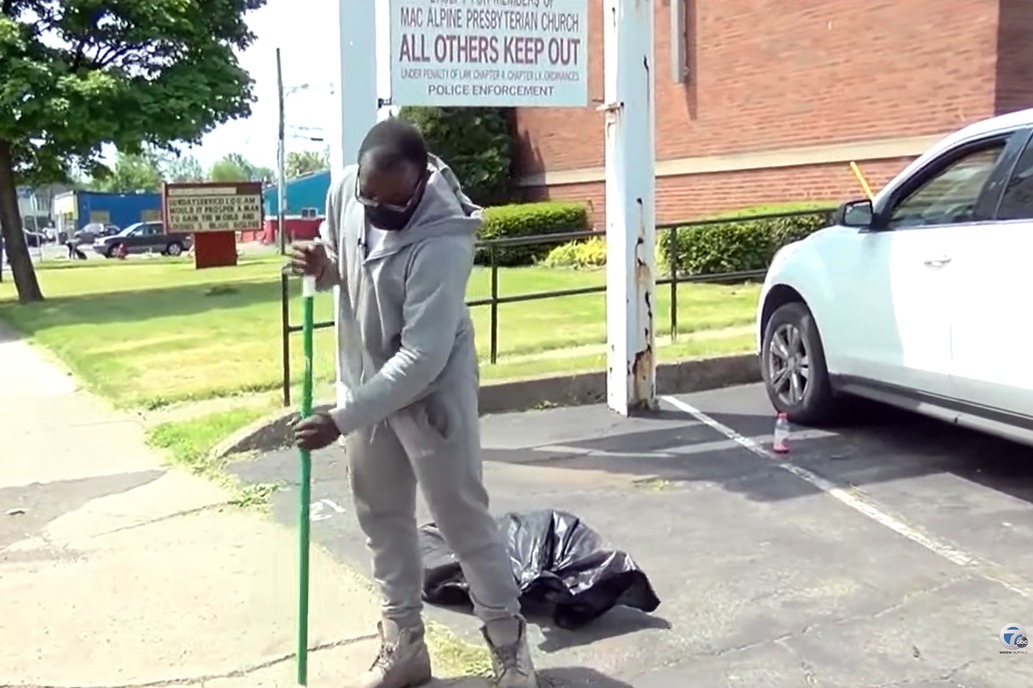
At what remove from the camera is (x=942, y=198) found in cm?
623

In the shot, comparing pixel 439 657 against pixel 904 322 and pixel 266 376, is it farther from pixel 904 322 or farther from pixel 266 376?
pixel 266 376

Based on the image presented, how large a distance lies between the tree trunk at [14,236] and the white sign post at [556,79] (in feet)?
56.2

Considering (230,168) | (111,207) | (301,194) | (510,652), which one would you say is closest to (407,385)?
(510,652)

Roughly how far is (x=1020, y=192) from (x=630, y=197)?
2.73 meters

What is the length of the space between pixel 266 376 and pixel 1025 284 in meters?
6.60

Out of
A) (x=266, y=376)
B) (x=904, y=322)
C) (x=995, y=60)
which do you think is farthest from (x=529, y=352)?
(x=995, y=60)

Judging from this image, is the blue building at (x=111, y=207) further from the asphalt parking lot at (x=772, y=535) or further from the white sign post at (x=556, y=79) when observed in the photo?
the asphalt parking lot at (x=772, y=535)

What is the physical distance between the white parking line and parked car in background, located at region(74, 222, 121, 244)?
195ft

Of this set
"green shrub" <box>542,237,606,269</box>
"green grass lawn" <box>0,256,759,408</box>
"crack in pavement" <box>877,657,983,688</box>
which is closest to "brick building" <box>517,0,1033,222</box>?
"green shrub" <box>542,237,606,269</box>

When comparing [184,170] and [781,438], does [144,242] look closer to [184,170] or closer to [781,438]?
[781,438]

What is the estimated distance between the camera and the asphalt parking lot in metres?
4.11

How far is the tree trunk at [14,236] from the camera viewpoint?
72.8 feet

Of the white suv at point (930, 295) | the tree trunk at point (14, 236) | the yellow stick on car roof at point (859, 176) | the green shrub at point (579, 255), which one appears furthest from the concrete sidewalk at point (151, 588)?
the tree trunk at point (14, 236)

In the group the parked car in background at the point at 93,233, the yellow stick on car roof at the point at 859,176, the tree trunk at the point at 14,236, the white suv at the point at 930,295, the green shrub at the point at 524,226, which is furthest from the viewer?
the parked car in background at the point at 93,233
